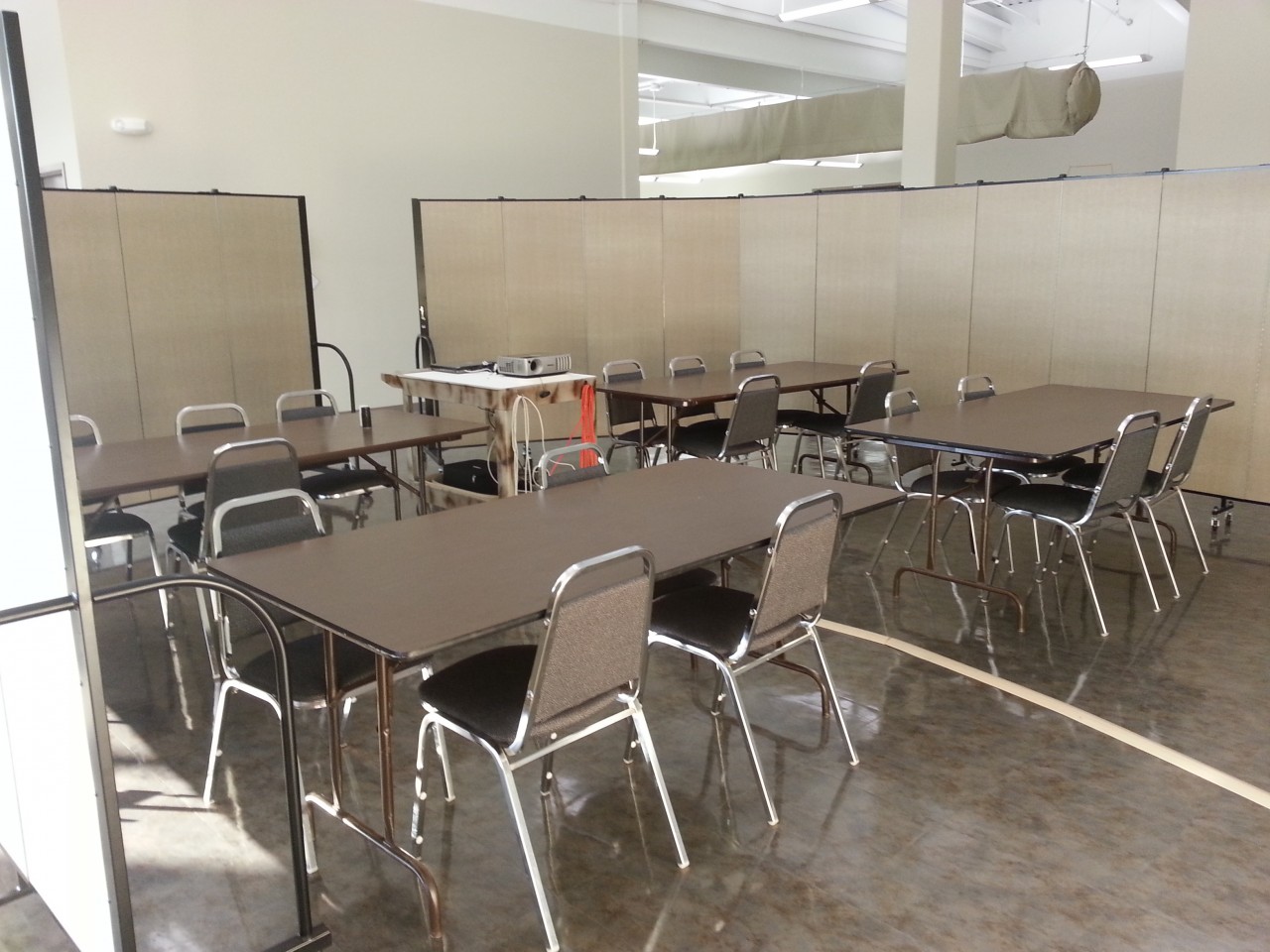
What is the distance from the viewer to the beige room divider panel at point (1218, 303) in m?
5.51

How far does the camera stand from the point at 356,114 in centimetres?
764

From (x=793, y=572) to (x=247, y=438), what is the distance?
280 cm

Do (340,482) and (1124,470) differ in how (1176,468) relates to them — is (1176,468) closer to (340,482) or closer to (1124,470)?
(1124,470)

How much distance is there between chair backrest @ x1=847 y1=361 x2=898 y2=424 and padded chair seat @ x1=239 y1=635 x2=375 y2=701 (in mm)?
3609

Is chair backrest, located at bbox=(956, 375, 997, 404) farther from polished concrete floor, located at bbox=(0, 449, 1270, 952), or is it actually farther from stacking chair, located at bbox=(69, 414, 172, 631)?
stacking chair, located at bbox=(69, 414, 172, 631)

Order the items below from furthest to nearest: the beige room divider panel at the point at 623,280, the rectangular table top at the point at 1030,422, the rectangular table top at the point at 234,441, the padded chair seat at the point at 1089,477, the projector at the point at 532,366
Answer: the beige room divider panel at the point at 623,280, the projector at the point at 532,366, the padded chair seat at the point at 1089,477, the rectangular table top at the point at 1030,422, the rectangular table top at the point at 234,441

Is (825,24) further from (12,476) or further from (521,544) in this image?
(12,476)

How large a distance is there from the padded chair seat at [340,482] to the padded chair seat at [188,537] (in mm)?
647

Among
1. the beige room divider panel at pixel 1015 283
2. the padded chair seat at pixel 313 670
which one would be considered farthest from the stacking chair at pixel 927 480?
the padded chair seat at pixel 313 670

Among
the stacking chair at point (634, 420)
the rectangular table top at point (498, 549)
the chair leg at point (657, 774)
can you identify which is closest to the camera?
the rectangular table top at point (498, 549)

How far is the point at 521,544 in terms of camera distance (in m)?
2.83

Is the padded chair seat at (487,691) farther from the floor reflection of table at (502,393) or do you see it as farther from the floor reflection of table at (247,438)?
the floor reflection of table at (502,393)

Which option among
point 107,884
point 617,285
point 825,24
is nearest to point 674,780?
point 107,884

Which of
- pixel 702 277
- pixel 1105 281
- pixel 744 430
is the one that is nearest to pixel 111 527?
pixel 744 430
